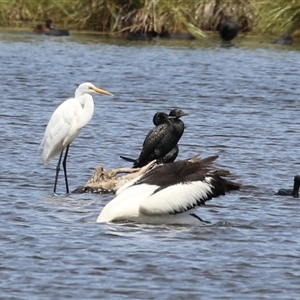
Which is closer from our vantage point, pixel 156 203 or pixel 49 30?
pixel 156 203

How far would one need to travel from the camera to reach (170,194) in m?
8.24

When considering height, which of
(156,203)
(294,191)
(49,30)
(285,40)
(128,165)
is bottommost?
(49,30)

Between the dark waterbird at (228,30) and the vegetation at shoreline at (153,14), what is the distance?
3.32 ft

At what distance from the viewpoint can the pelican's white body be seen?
8.23m

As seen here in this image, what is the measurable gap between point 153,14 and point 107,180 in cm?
1984

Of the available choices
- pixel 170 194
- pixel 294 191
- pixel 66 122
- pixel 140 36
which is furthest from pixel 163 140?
pixel 140 36

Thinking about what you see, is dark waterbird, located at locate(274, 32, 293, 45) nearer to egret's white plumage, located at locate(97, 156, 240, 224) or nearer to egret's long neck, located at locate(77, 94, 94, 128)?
egret's long neck, located at locate(77, 94, 94, 128)

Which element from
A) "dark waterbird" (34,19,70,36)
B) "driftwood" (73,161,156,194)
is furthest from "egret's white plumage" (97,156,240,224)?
"dark waterbird" (34,19,70,36)

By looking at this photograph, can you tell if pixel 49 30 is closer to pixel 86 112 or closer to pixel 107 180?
pixel 86 112

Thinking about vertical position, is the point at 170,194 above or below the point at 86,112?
below

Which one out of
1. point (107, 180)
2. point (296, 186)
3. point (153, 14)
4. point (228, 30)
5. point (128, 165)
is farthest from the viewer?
point (153, 14)

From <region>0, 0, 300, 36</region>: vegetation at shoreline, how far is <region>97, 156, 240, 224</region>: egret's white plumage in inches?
800

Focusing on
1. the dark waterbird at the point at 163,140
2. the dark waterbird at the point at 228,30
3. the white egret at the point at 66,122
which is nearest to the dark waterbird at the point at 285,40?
the dark waterbird at the point at 228,30

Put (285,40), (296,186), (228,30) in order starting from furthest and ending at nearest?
(228,30)
(285,40)
(296,186)
